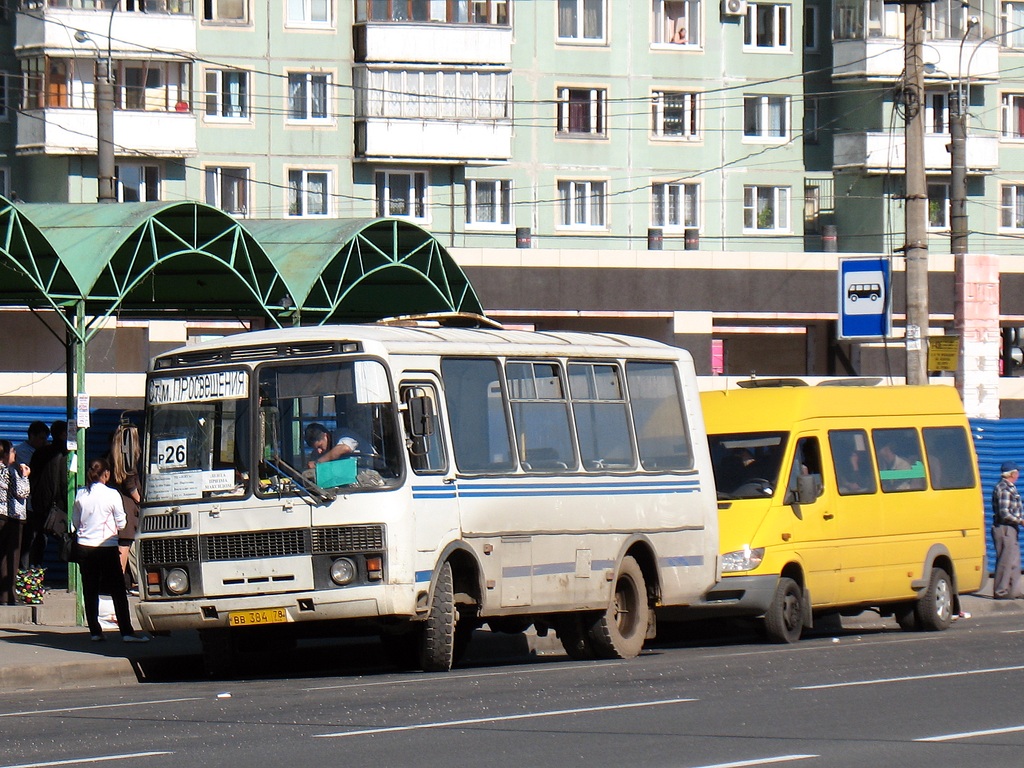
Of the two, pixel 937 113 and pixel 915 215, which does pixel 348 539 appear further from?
pixel 937 113

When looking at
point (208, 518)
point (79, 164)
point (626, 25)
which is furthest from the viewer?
point (626, 25)

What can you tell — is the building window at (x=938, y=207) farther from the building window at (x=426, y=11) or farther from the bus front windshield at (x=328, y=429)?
the bus front windshield at (x=328, y=429)

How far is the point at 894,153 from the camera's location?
2282 inches

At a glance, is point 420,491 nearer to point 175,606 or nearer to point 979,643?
point 175,606

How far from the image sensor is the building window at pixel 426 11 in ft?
179

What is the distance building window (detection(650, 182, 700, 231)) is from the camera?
190ft

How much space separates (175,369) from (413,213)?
40.2m

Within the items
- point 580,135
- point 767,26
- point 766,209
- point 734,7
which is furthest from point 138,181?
point 767,26

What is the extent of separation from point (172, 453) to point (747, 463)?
253 inches

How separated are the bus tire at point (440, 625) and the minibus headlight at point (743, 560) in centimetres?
427

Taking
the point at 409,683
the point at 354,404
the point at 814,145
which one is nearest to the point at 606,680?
the point at 409,683

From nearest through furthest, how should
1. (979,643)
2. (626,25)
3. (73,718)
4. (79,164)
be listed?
(73,718) → (979,643) → (79,164) → (626,25)

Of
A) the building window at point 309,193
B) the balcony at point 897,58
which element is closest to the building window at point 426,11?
the building window at point 309,193

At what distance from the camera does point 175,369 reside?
52.1ft
